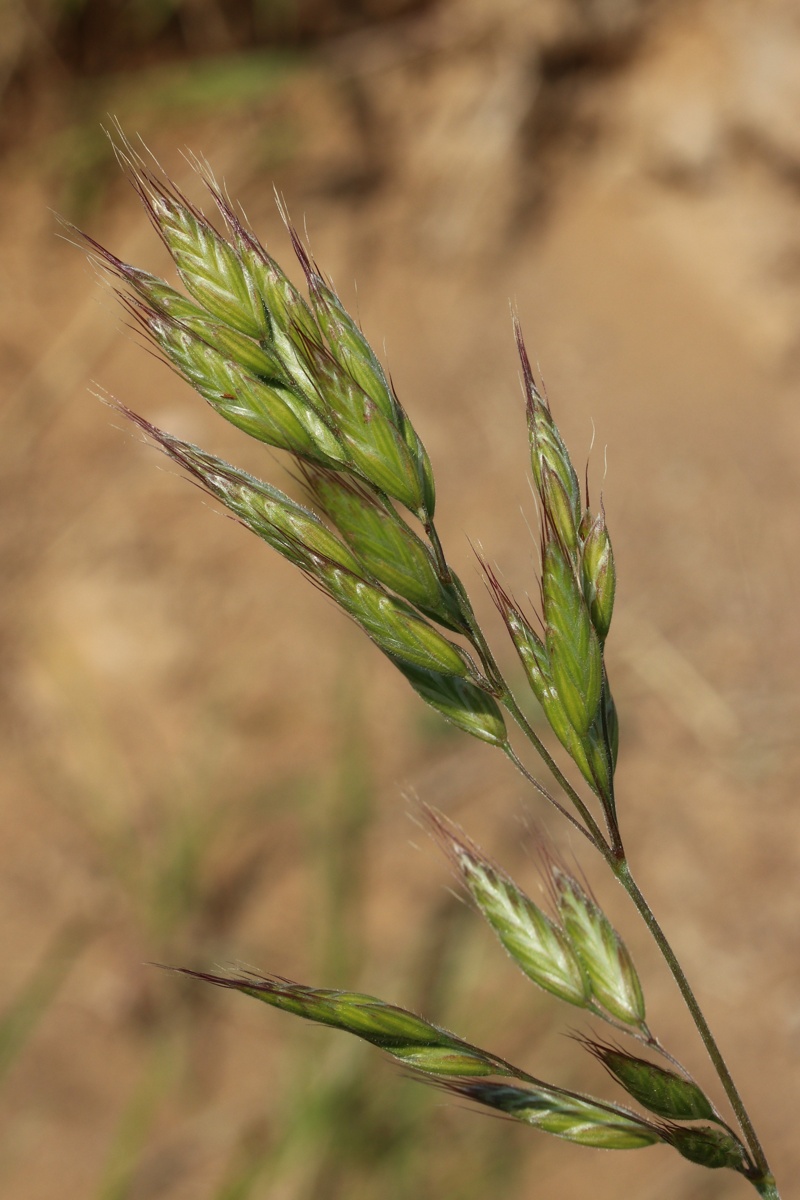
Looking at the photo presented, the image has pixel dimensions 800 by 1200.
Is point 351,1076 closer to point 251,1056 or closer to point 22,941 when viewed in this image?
point 251,1056

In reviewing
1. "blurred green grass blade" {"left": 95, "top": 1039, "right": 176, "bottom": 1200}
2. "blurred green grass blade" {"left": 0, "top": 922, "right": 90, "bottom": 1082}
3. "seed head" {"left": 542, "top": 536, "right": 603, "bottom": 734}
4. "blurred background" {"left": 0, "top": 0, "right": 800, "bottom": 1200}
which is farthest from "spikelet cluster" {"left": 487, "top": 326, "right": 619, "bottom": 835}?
"blurred green grass blade" {"left": 0, "top": 922, "right": 90, "bottom": 1082}

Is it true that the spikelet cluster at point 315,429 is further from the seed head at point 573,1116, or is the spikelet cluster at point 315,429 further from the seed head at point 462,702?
the seed head at point 573,1116

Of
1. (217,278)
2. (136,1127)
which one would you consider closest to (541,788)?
(217,278)

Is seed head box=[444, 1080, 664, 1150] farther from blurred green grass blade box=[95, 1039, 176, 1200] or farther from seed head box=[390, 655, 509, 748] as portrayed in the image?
blurred green grass blade box=[95, 1039, 176, 1200]

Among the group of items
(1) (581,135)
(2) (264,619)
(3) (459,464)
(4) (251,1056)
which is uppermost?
(1) (581,135)

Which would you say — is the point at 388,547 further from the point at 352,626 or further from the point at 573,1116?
the point at 352,626

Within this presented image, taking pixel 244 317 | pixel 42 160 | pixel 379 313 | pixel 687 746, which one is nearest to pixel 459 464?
pixel 379 313
